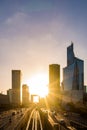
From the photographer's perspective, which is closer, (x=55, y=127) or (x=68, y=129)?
(x=55, y=127)

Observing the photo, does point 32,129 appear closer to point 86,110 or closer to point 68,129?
point 68,129

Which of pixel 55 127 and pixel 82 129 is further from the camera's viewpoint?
pixel 82 129

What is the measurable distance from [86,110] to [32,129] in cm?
10889

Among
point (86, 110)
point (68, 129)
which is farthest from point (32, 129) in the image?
point (86, 110)

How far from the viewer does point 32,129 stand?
295 ft

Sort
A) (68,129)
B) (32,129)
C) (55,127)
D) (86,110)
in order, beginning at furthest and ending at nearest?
(86,110) → (32,129) → (68,129) → (55,127)

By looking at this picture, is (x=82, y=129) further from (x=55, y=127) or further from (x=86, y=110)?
(x=86, y=110)

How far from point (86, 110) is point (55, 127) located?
401 ft

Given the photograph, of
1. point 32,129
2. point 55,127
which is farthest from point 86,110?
point 55,127

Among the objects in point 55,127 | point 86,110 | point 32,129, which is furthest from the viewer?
point 86,110

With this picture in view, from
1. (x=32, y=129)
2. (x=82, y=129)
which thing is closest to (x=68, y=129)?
(x=82, y=129)

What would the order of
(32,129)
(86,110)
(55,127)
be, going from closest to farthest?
1. (55,127)
2. (32,129)
3. (86,110)

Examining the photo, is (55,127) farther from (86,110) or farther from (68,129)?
(86,110)

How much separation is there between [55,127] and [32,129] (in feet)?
55.5
